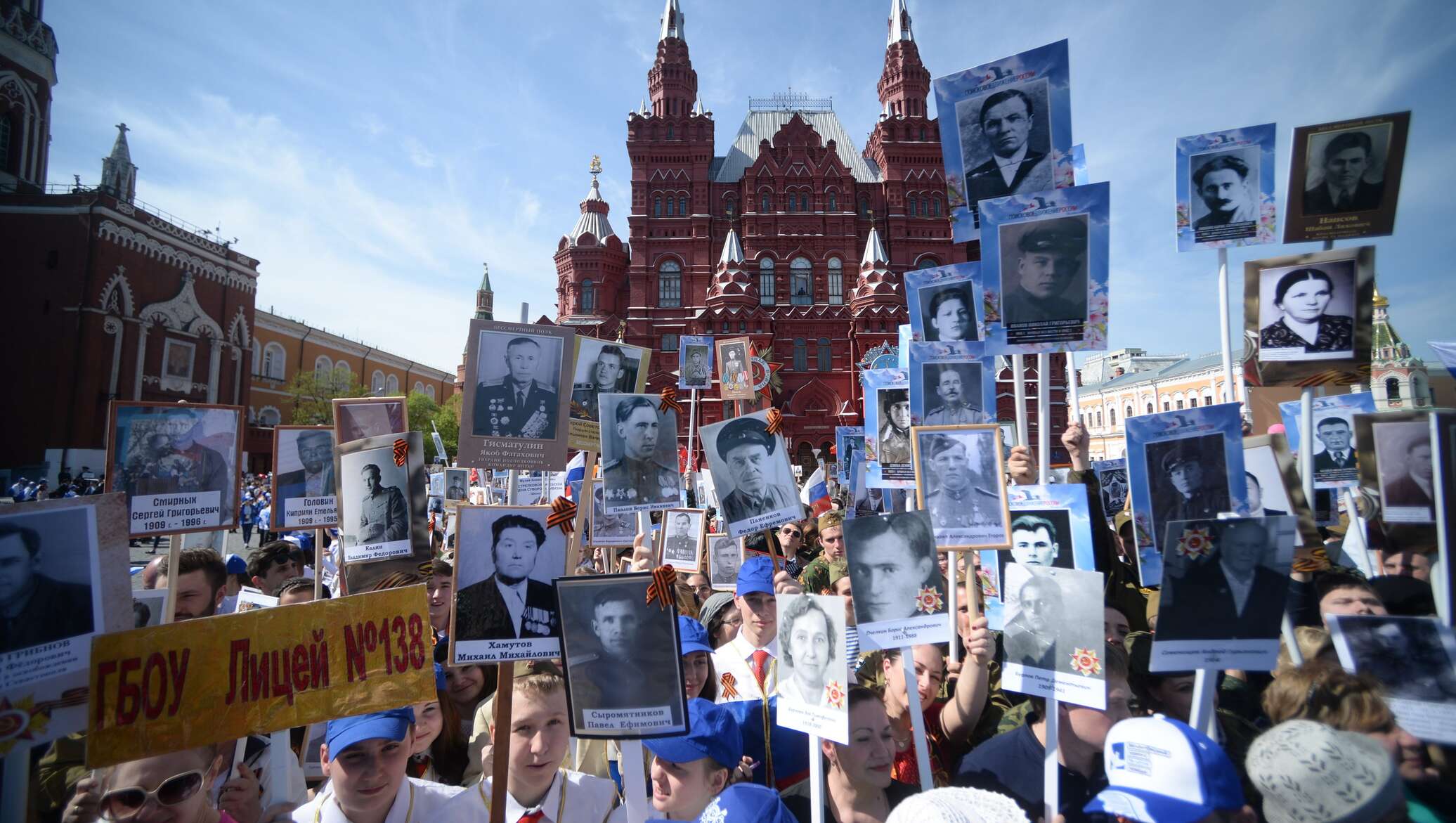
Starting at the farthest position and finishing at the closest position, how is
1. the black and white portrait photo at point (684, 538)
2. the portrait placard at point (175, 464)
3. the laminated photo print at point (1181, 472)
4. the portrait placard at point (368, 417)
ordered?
the black and white portrait photo at point (684, 538)
the portrait placard at point (368, 417)
the portrait placard at point (175, 464)
the laminated photo print at point (1181, 472)

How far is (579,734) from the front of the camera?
2.43 metres

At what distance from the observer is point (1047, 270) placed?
3.68 metres

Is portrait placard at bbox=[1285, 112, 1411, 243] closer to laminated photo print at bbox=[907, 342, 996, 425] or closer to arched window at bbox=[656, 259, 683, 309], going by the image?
laminated photo print at bbox=[907, 342, 996, 425]

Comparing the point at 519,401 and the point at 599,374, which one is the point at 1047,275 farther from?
the point at 519,401

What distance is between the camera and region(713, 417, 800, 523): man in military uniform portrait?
4.05 meters

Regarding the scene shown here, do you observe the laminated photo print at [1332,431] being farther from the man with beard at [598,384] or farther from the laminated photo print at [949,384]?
the man with beard at [598,384]

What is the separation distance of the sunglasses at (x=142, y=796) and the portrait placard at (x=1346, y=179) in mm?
5267

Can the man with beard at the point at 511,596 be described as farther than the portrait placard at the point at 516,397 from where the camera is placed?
No

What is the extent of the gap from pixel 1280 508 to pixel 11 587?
5031mm

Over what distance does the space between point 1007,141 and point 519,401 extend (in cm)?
316

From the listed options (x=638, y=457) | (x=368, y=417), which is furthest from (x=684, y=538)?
(x=368, y=417)

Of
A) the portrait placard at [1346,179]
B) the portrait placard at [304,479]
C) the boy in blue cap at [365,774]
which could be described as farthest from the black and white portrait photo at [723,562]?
the portrait placard at [1346,179]

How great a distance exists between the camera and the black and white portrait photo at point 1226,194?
4.01 meters

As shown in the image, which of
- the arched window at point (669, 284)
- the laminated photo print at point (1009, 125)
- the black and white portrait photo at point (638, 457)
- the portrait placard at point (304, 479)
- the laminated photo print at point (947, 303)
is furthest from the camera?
the arched window at point (669, 284)
